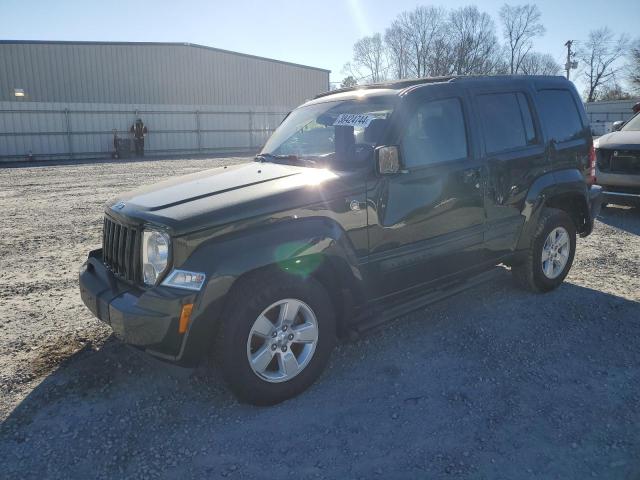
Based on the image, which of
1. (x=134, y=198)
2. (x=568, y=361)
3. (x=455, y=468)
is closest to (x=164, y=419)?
(x=134, y=198)

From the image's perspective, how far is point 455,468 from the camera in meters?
2.66

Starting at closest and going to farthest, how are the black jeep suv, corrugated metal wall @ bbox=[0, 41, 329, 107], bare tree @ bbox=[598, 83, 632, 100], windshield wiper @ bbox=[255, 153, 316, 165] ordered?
the black jeep suv, windshield wiper @ bbox=[255, 153, 316, 165], corrugated metal wall @ bbox=[0, 41, 329, 107], bare tree @ bbox=[598, 83, 632, 100]

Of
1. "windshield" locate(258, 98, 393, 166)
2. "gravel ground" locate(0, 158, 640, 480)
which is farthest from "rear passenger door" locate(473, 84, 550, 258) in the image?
"windshield" locate(258, 98, 393, 166)

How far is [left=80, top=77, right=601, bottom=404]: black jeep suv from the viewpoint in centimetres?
297

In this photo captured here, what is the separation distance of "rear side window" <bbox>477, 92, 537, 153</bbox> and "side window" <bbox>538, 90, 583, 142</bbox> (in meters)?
0.26

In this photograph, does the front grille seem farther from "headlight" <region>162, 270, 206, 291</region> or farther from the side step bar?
the side step bar

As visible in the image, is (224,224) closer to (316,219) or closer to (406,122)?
(316,219)

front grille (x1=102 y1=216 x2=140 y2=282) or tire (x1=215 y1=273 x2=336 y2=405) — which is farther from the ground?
front grille (x1=102 y1=216 x2=140 y2=282)

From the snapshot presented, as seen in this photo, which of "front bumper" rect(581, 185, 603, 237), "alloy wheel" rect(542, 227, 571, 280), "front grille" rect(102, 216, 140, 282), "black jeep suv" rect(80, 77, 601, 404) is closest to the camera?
"black jeep suv" rect(80, 77, 601, 404)

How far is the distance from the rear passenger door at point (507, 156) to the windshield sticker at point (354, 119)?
106 cm

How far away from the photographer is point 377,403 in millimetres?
3285

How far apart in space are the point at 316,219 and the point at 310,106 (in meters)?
1.74

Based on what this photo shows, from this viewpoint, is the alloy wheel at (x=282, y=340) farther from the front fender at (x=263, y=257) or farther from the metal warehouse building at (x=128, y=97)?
the metal warehouse building at (x=128, y=97)

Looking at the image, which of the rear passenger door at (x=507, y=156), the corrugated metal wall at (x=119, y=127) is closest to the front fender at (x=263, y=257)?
the rear passenger door at (x=507, y=156)
